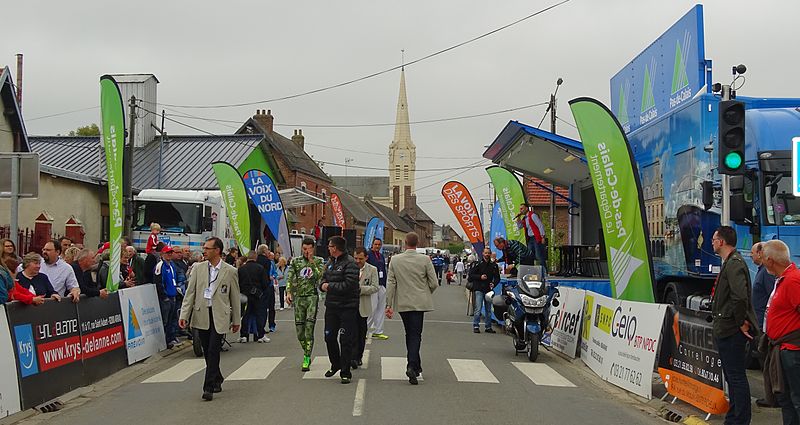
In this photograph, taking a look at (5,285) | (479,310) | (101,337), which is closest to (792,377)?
(5,285)

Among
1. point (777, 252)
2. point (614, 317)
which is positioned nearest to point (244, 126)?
point (614, 317)

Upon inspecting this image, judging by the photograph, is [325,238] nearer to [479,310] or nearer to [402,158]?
[479,310]

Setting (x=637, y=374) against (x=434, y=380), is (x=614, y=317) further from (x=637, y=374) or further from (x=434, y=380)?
(x=434, y=380)

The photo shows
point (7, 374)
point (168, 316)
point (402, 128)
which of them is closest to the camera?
point (7, 374)

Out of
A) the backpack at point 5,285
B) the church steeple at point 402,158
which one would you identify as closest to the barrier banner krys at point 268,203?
the backpack at point 5,285

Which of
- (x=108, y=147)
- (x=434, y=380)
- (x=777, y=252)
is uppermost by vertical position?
(x=108, y=147)

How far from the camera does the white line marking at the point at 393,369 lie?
11516 mm

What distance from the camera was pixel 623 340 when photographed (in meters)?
11.7

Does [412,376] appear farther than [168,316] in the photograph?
No

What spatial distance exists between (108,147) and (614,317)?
8.33 m

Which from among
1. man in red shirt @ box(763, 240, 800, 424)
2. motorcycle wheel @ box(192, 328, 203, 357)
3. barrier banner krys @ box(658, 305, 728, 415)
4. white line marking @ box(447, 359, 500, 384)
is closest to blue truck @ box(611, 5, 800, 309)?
barrier banner krys @ box(658, 305, 728, 415)

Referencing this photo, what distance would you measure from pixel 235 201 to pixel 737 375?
739 inches

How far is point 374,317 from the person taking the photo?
57.1 ft

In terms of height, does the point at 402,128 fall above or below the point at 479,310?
above
